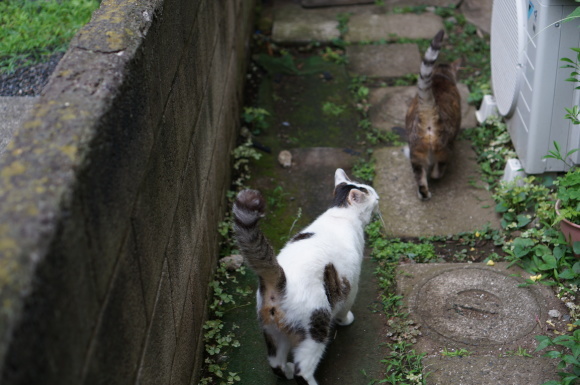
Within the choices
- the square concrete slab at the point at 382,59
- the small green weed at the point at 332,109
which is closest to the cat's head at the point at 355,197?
the small green weed at the point at 332,109

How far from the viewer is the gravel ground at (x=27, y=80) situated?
3.98m

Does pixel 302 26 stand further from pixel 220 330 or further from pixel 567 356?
pixel 567 356

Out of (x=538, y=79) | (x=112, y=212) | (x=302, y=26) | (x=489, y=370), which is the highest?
(x=112, y=212)

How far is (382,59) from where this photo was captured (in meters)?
6.54

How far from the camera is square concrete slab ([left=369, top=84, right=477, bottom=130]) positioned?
5551mm

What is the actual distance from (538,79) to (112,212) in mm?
3153

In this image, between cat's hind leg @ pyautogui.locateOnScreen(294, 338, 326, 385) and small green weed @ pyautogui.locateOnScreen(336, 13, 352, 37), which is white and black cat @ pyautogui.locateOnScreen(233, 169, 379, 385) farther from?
small green weed @ pyautogui.locateOnScreen(336, 13, 352, 37)

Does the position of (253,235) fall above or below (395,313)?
above

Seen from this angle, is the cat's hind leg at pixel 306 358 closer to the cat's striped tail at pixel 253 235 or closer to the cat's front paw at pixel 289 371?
the cat's front paw at pixel 289 371

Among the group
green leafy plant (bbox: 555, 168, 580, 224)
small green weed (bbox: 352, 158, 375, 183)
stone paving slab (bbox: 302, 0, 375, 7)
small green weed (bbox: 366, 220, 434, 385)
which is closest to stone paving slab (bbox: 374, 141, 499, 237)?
small green weed (bbox: 352, 158, 375, 183)

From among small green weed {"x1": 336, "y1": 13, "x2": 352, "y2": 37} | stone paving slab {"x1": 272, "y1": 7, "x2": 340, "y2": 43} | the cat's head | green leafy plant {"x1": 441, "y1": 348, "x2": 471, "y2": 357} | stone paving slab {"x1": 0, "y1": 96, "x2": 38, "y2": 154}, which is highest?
stone paving slab {"x1": 0, "y1": 96, "x2": 38, "y2": 154}

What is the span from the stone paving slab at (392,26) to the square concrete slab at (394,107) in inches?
46.0

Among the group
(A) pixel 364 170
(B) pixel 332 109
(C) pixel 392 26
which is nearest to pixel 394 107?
(B) pixel 332 109

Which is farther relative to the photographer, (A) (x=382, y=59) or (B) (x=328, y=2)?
(B) (x=328, y=2)
